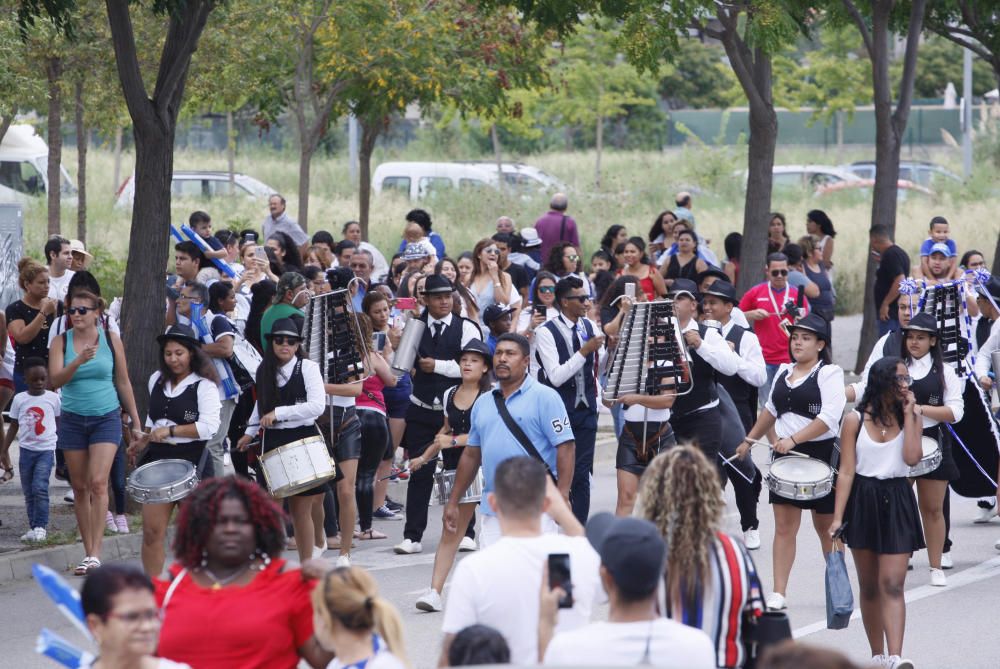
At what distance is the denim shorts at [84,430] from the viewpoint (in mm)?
10156

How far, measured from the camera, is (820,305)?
1734 centimetres

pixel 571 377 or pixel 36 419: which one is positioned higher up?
pixel 571 377

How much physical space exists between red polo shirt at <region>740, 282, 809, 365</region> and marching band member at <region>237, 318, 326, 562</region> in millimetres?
6148

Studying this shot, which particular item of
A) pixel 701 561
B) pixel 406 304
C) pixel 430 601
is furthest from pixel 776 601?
pixel 406 304

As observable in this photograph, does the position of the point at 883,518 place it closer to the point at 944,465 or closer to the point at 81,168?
the point at 944,465

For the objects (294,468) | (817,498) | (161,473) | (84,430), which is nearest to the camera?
(817,498)

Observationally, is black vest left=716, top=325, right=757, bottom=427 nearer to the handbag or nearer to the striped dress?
the handbag

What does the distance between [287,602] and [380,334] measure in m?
7.13

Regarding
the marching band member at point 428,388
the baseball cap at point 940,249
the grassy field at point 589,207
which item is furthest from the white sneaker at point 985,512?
the grassy field at point 589,207

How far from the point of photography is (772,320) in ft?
48.7

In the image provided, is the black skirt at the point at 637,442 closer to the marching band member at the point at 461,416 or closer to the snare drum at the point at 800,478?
the marching band member at the point at 461,416

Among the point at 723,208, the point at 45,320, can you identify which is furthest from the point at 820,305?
the point at 723,208

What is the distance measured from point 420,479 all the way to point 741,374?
234 centimetres

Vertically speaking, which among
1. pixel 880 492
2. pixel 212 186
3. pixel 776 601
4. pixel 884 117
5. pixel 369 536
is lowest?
pixel 369 536
